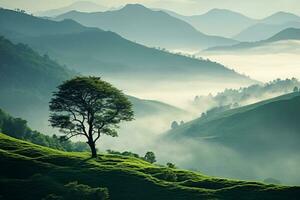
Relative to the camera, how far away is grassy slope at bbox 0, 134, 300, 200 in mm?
86688

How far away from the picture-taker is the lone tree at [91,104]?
111m

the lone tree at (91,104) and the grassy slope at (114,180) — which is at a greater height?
the lone tree at (91,104)

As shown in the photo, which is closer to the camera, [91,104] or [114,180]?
[114,180]

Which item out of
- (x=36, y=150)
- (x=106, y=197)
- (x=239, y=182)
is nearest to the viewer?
(x=106, y=197)

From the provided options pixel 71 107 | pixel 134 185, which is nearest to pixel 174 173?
pixel 134 185

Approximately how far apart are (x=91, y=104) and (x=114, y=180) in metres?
23.2

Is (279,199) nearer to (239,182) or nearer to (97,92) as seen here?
(239,182)

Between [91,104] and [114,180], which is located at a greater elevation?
[91,104]

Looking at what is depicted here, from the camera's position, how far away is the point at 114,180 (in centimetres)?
9338

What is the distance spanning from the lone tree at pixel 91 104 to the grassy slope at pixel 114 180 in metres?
8.65

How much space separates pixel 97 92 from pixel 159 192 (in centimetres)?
3026

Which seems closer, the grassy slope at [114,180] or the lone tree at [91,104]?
the grassy slope at [114,180]

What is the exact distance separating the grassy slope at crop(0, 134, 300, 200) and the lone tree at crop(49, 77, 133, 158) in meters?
8.65

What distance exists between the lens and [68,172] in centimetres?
9538
